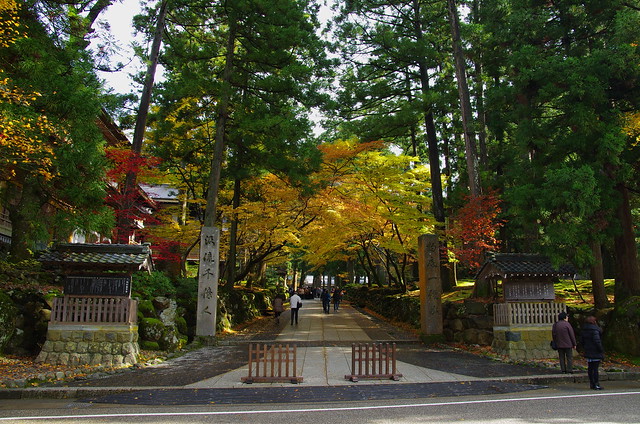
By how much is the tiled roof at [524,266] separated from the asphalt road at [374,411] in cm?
436

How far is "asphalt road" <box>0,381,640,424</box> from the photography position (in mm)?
6180

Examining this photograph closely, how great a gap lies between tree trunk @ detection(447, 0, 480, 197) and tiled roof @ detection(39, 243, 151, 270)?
11320 mm

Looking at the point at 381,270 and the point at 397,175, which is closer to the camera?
the point at 397,175

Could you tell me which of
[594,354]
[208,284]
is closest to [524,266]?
[594,354]

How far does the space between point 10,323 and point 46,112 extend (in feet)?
16.7

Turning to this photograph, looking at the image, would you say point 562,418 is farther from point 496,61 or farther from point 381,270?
point 381,270

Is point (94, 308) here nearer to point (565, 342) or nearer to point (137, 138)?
point (137, 138)

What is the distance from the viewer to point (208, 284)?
14.9m

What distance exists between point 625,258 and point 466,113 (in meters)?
A: 7.17

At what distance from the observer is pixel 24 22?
10.4 metres

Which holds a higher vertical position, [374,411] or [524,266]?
[524,266]

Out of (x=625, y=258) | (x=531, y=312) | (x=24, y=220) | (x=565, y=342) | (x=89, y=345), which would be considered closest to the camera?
(x=565, y=342)

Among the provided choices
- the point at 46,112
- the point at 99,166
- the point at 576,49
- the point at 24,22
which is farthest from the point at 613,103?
the point at 24,22

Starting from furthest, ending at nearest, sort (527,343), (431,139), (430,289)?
(431,139), (430,289), (527,343)
